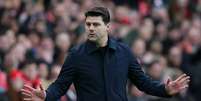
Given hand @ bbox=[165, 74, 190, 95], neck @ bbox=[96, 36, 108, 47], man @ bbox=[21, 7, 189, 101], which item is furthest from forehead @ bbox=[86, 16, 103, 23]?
hand @ bbox=[165, 74, 190, 95]

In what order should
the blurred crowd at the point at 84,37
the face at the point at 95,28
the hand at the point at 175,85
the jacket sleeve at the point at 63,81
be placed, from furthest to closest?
the blurred crowd at the point at 84,37 < the hand at the point at 175,85 < the jacket sleeve at the point at 63,81 < the face at the point at 95,28

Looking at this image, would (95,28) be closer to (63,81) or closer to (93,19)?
(93,19)

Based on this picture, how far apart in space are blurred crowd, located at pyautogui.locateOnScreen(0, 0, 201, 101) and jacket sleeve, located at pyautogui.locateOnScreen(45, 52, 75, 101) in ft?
11.8

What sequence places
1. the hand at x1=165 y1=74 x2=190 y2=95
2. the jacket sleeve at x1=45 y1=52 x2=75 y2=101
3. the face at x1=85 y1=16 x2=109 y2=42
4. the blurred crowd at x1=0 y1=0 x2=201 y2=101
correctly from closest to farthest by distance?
the face at x1=85 y1=16 x2=109 y2=42 → the jacket sleeve at x1=45 y1=52 x2=75 y2=101 → the hand at x1=165 y1=74 x2=190 y2=95 → the blurred crowd at x1=0 y1=0 x2=201 y2=101

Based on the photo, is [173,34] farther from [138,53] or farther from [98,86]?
[98,86]

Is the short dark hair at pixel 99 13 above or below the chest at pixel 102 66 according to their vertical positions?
above

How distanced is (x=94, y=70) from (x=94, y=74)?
40 millimetres

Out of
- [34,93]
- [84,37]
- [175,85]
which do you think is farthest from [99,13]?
[84,37]

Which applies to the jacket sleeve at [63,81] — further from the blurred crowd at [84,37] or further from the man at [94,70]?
the blurred crowd at [84,37]

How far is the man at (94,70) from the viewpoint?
8523 mm

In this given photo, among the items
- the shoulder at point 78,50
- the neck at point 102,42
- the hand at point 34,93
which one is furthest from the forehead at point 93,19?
the hand at point 34,93

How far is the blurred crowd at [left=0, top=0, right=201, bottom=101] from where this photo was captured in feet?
43.5

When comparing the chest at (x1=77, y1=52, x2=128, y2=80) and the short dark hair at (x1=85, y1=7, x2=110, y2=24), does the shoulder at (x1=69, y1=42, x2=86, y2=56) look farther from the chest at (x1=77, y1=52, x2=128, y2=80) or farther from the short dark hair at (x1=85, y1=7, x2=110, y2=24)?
the short dark hair at (x1=85, y1=7, x2=110, y2=24)

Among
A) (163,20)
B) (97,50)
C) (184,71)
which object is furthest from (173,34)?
(97,50)
